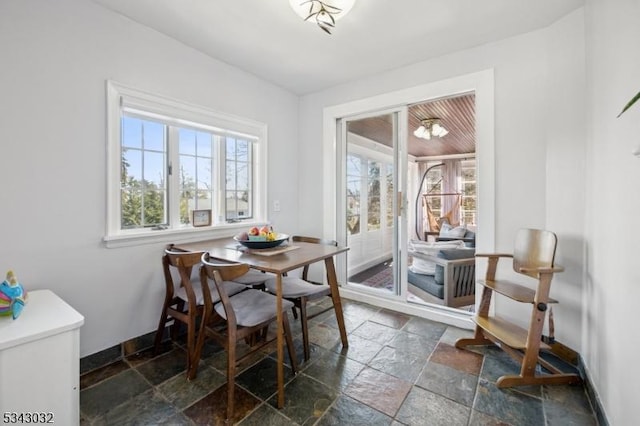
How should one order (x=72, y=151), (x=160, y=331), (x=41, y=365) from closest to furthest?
(x=41, y=365) → (x=72, y=151) → (x=160, y=331)

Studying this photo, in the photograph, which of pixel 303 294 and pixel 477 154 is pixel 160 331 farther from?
pixel 477 154

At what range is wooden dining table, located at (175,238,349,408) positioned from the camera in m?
1.60

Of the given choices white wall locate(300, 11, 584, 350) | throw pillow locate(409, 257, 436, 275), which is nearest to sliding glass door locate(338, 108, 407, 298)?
throw pillow locate(409, 257, 436, 275)

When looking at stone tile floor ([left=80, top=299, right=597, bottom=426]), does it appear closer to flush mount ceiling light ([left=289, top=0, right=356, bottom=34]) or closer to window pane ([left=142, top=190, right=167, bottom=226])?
window pane ([left=142, top=190, right=167, bottom=226])

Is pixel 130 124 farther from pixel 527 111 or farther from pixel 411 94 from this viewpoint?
pixel 527 111

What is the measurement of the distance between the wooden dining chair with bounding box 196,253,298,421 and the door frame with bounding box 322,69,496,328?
1.47m

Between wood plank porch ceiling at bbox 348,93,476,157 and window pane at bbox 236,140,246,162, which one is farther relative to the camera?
wood plank porch ceiling at bbox 348,93,476,157

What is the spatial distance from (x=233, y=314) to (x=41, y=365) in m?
→ 0.78

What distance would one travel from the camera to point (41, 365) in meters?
1.18

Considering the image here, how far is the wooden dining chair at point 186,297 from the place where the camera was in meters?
1.76

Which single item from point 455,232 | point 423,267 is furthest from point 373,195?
point 455,232

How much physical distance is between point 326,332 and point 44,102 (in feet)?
8.24

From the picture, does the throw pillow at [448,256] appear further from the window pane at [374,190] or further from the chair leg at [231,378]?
the chair leg at [231,378]


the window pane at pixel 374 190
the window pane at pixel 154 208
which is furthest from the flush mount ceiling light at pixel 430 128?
the window pane at pixel 154 208
